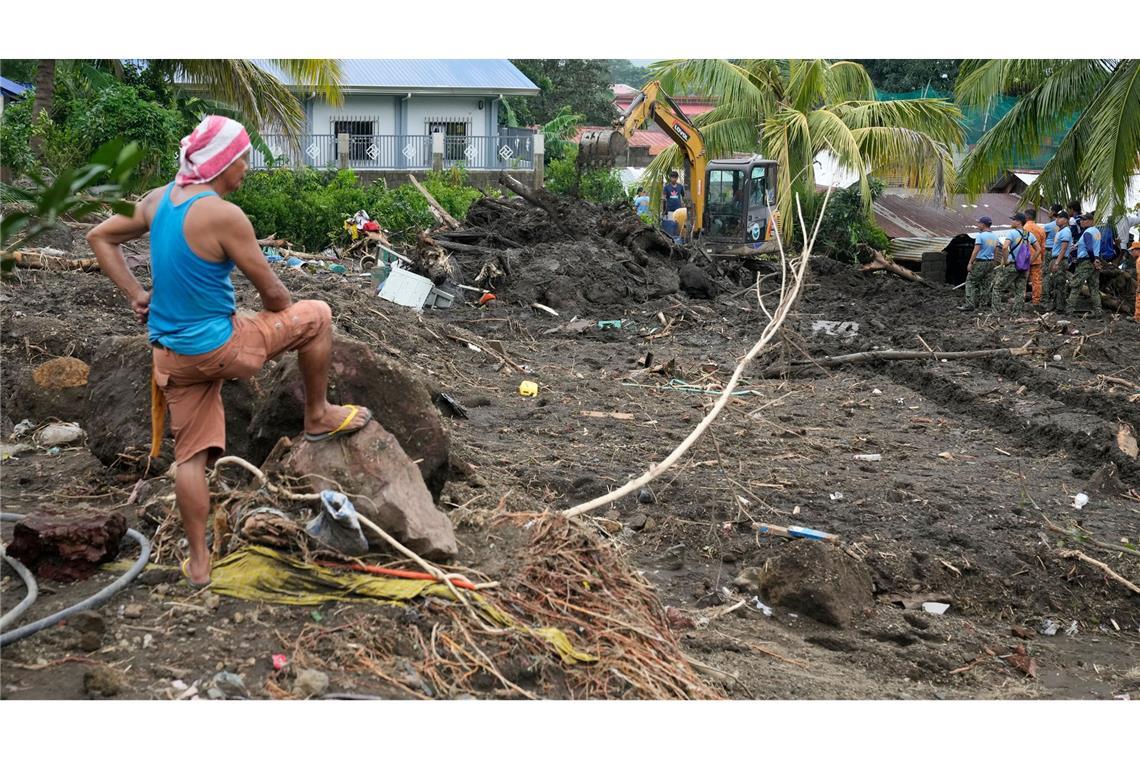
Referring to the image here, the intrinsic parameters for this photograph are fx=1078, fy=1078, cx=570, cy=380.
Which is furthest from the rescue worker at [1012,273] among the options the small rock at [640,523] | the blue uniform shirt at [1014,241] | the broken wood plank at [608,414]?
the small rock at [640,523]

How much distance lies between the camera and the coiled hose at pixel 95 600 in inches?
149

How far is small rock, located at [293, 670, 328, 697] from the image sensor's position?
3.64 metres

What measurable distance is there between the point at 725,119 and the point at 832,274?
15.6 feet

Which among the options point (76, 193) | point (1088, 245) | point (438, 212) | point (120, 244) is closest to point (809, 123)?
point (1088, 245)

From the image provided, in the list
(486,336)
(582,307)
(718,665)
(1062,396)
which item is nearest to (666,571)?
(718,665)

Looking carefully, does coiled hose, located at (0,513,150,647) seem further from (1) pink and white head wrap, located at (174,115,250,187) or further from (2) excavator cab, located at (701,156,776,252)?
(2) excavator cab, located at (701,156,776,252)

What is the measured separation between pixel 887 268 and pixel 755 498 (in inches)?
608

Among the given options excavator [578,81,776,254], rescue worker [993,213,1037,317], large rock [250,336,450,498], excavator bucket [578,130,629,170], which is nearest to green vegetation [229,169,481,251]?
excavator bucket [578,130,629,170]

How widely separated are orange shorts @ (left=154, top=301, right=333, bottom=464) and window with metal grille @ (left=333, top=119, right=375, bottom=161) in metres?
24.5

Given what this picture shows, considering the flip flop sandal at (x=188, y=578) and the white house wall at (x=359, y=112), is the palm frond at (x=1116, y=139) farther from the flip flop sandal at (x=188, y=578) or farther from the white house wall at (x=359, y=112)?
the white house wall at (x=359, y=112)

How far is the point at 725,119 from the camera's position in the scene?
24.4 m

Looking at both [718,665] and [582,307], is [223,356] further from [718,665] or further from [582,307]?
[582,307]

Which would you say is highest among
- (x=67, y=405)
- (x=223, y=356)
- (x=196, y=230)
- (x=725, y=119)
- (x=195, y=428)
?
(x=725, y=119)

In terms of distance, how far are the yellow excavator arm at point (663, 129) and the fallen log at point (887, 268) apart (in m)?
3.60
